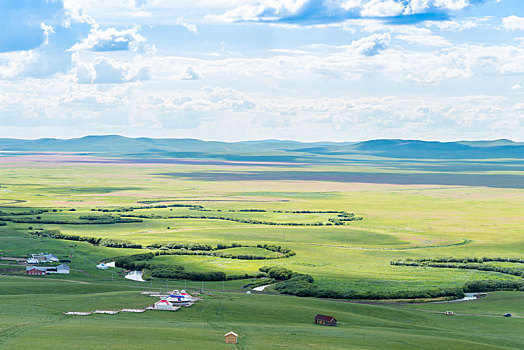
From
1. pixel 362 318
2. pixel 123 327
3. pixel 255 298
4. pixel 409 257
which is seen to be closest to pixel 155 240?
pixel 409 257

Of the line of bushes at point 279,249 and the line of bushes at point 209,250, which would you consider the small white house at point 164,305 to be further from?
the line of bushes at point 279,249

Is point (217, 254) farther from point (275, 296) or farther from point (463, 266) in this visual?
point (463, 266)

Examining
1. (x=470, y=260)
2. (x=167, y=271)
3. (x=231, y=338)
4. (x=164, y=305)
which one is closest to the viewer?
(x=231, y=338)

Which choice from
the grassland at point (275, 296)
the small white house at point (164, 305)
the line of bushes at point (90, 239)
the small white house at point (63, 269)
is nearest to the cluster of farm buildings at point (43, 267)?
the small white house at point (63, 269)

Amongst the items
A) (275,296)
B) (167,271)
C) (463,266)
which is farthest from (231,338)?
(463,266)

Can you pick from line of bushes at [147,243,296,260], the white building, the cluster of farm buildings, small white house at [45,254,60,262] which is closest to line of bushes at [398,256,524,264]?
line of bushes at [147,243,296,260]

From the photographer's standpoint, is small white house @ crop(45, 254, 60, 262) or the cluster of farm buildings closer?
the cluster of farm buildings

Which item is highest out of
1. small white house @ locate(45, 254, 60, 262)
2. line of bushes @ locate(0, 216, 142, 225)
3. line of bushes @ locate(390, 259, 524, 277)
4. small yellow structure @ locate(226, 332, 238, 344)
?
small yellow structure @ locate(226, 332, 238, 344)

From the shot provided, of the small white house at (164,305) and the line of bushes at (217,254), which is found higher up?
the small white house at (164,305)

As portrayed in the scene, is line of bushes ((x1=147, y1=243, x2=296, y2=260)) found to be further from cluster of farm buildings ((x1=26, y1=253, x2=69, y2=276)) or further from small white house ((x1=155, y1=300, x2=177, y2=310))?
small white house ((x1=155, y1=300, x2=177, y2=310))
